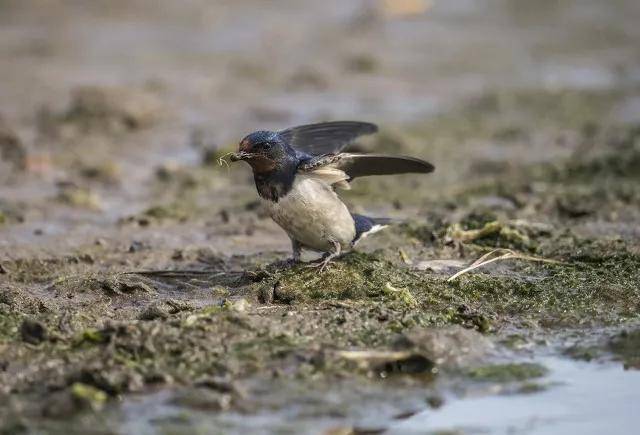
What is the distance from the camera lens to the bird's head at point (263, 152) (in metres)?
6.72

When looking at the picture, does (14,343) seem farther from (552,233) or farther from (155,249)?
(552,233)

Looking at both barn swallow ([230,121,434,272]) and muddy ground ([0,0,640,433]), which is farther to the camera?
barn swallow ([230,121,434,272])

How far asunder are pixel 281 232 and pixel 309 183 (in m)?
1.98

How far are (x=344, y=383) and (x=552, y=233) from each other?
117 inches

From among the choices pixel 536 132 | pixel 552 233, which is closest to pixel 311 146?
pixel 552 233

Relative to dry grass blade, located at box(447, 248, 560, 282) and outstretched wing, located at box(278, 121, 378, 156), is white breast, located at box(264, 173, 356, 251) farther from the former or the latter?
dry grass blade, located at box(447, 248, 560, 282)

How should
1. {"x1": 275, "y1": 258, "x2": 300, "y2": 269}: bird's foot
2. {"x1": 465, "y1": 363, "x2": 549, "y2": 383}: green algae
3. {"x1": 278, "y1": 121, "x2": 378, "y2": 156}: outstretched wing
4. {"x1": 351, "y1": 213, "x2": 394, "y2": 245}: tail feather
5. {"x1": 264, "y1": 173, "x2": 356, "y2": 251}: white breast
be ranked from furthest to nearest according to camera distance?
{"x1": 278, "y1": 121, "x2": 378, "y2": 156}: outstretched wing, {"x1": 351, "y1": 213, "x2": 394, "y2": 245}: tail feather, {"x1": 275, "y1": 258, "x2": 300, "y2": 269}: bird's foot, {"x1": 264, "y1": 173, "x2": 356, "y2": 251}: white breast, {"x1": 465, "y1": 363, "x2": 549, "y2": 383}: green algae

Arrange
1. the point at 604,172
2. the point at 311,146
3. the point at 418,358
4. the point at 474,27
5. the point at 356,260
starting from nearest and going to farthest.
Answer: the point at 418,358
the point at 356,260
the point at 311,146
the point at 604,172
the point at 474,27

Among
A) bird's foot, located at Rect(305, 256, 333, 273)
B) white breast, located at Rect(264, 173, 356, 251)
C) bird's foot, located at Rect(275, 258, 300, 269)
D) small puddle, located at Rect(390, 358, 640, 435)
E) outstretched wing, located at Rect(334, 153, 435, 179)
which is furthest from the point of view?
bird's foot, located at Rect(275, 258, 300, 269)

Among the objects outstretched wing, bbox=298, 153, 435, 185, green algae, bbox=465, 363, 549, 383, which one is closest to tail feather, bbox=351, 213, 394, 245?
outstretched wing, bbox=298, 153, 435, 185

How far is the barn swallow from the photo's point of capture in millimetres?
6695

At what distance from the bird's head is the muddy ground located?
0.58 m

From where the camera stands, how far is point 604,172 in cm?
1004

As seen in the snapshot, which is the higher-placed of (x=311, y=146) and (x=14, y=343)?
(x=311, y=146)
